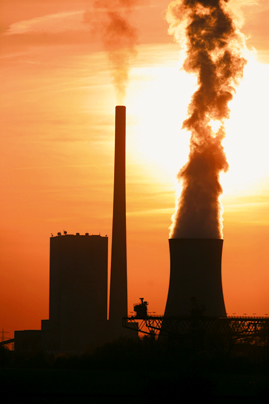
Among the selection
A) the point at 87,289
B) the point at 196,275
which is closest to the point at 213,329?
the point at 196,275

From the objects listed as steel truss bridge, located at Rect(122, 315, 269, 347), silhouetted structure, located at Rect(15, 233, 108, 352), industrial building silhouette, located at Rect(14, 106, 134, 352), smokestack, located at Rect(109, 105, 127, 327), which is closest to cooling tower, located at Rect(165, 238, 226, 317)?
steel truss bridge, located at Rect(122, 315, 269, 347)

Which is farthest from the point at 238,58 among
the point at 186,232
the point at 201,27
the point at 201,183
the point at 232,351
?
the point at 232,351

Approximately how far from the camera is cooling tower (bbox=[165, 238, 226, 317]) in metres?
53.8

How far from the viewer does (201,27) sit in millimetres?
57469

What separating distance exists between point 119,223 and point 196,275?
1631cm

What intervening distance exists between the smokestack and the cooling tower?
14253 millimetres

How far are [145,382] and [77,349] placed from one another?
2868 cm

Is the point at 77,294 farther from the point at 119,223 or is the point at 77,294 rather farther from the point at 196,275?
the point at 196,275

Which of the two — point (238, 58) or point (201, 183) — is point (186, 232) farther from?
point (238, 58)

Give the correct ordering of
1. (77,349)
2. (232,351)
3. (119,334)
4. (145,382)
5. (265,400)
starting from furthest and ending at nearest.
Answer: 1. (77,349)
2. (119,334)
3. (232,351)
4. (145,382)
5. (265,400)

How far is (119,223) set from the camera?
226 feet

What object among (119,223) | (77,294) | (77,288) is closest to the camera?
(119,223)

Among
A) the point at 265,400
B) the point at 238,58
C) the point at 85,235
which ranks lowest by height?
the point at 265,400

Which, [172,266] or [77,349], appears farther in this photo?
[77,349]
